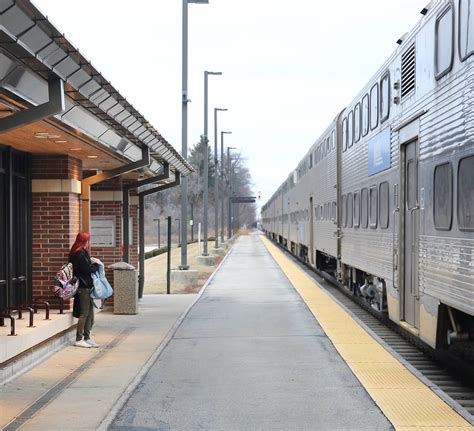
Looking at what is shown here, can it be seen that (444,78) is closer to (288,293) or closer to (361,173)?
(361,173)

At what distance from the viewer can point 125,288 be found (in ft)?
45.4

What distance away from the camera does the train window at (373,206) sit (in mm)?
11234

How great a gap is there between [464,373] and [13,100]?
5.88 m

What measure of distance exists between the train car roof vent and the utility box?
21.3ft

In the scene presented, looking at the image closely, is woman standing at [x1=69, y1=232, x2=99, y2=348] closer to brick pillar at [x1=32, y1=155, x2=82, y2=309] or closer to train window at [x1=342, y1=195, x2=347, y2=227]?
brick pillar at [x1=32, y1=155, x2=82, y2=309]

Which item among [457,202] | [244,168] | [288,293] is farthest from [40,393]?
[244,168]

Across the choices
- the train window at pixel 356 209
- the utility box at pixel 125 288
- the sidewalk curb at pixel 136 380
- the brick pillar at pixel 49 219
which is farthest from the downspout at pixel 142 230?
the brick pillar at pixel 49 219

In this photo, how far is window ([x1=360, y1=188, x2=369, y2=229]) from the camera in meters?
12.1

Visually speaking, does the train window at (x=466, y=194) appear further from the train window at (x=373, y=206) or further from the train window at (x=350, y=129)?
the train window at (x=350, y=129)

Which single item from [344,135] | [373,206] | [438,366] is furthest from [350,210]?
[438,366]

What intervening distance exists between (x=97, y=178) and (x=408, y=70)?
17.2ft

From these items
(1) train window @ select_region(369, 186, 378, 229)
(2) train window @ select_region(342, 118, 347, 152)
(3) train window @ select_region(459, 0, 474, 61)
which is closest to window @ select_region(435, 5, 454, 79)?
(3) train window @ select_region(459, 0, 474, 61)

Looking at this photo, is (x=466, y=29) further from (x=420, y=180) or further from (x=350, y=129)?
(x=350, y=129)

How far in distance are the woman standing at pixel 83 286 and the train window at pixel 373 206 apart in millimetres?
4203
